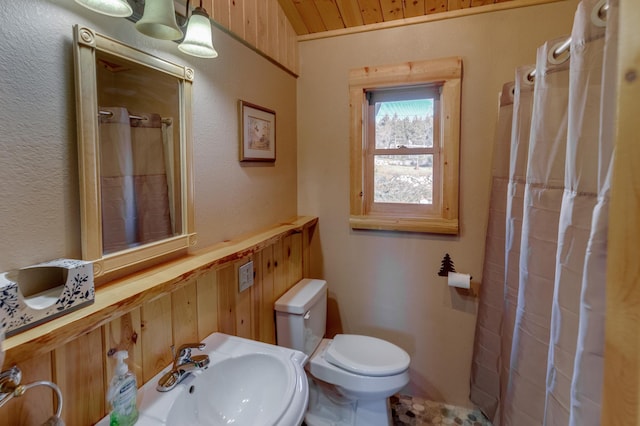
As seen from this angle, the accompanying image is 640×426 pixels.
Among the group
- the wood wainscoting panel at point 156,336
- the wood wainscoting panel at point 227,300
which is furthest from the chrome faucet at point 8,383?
the wood wainscoting panel at point 227,300

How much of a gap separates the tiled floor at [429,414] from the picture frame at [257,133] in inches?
66.6

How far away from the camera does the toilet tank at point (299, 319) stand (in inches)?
66.6

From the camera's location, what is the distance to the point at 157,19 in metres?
0.87

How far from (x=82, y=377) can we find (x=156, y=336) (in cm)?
23

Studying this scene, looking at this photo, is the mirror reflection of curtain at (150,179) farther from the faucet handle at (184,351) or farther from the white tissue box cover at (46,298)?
the faucet handle at (184,351)

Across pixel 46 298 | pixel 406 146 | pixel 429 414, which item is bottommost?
pixel 429 414

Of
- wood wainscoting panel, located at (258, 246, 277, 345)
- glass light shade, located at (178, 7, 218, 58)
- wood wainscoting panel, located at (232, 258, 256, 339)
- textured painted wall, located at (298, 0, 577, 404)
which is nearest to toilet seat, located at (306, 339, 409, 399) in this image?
wood wainscoting panel, located at (258, 246, 277, 345)

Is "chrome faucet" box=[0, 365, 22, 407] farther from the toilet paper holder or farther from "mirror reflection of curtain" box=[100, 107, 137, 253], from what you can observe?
the toilet paper holder

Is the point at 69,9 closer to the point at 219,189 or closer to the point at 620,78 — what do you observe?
the point at 219,189

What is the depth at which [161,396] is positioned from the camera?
946 millimetres

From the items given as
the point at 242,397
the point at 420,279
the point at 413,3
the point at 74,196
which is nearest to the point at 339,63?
the point at 413,3

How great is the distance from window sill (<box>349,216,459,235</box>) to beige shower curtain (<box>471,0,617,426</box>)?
0.42 meters

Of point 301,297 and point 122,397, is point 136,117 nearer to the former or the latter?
point 122,397

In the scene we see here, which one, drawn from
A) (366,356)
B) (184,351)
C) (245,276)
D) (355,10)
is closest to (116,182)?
(184,351)
